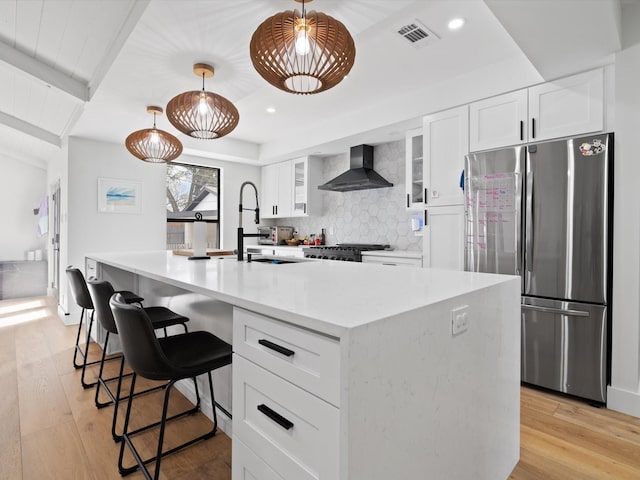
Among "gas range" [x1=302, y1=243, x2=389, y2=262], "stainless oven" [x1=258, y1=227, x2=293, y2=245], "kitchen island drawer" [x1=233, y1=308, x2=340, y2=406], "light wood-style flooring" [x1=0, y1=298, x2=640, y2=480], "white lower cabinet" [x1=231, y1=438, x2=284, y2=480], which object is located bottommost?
"light wood-style flooring" [x1=0, y1=298, x2=640, y2=480]

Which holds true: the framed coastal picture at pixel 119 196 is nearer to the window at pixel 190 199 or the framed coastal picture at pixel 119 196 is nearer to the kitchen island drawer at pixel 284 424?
the window at pixel 190 199

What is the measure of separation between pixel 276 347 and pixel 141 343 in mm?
657

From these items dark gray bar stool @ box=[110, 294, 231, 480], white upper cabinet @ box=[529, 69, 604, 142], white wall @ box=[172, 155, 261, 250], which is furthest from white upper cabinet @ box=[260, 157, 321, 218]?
dark gray bar stool @ box=[110, 294, 231, 480]

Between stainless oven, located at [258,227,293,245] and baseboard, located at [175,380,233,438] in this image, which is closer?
baseboard, located at [175,380,233,438]

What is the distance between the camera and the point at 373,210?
193 inches

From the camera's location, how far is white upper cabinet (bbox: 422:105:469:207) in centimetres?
314

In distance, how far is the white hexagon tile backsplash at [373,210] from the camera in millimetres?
4543

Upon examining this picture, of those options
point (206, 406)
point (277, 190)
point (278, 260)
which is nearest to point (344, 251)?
point (278, 260)

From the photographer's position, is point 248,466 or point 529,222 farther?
point 529,222

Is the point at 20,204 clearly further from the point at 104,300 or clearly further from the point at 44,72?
the point at 104,300

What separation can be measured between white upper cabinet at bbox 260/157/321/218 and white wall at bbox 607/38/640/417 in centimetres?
385

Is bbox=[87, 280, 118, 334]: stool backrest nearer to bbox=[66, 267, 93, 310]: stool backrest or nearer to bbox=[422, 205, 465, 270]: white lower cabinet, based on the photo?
bbox=[66, 267, 93, 310]: stool backrest

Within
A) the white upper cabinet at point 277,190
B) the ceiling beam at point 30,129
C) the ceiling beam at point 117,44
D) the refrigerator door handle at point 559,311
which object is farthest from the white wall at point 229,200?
the refrigerator door handle at point 559,311

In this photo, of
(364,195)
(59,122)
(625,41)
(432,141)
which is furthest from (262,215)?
(625,41)
